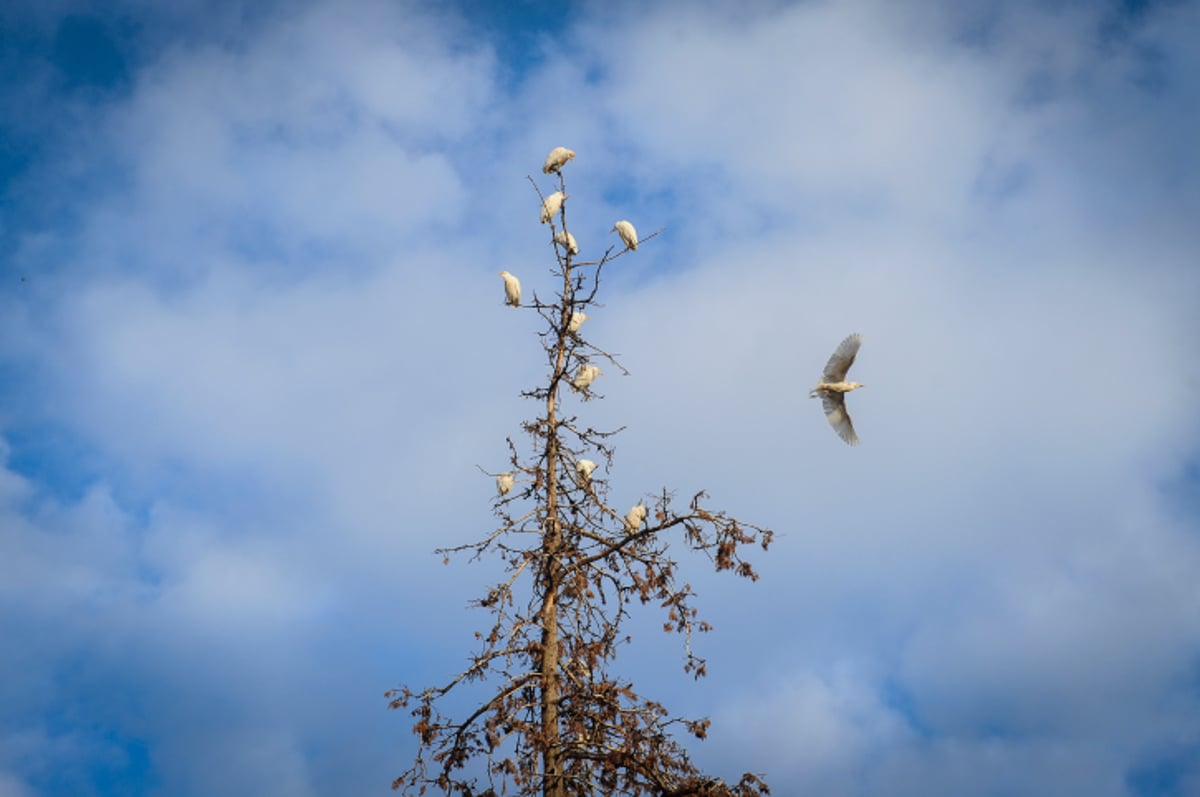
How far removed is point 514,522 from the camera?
46.2 feet

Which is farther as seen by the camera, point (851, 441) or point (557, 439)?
point (851, 441)

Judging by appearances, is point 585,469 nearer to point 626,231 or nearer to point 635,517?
point 635,517

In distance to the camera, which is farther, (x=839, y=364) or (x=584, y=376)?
(x=839, y=364)

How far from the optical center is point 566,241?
51.3 feet

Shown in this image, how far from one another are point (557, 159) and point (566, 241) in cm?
504

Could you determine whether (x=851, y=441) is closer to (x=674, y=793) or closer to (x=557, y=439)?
(x=557, y=439)

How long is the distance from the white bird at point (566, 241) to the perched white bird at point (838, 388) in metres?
4.08

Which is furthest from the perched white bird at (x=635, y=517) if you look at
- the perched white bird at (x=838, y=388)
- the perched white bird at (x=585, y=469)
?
the perched white bird at (x=838, y=388)

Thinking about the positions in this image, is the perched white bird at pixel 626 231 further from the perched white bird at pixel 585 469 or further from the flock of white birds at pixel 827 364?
the perched white bird at pixel 585 469

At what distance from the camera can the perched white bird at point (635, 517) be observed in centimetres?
1387

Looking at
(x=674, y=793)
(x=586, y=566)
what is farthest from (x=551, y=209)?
(x=674, y=793)

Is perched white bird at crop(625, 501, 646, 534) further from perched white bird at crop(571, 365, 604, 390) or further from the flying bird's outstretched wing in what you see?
the flying bird's outstretched wing

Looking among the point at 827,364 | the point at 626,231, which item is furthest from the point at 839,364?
the point at 626,231

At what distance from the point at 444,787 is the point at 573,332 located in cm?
548
